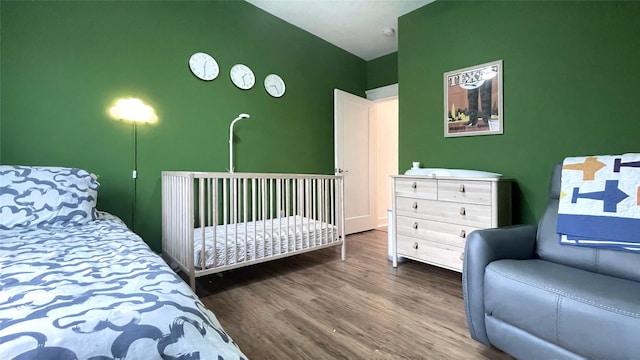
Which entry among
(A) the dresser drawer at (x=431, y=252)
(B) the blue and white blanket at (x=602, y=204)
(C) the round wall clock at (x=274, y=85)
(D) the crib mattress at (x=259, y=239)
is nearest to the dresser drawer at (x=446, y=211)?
(A) the dresser drawer at (x=431, y=252)

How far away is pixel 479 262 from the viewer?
1.34 m

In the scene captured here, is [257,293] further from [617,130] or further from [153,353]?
[617,130]

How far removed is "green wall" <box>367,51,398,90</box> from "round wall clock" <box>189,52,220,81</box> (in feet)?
7.98

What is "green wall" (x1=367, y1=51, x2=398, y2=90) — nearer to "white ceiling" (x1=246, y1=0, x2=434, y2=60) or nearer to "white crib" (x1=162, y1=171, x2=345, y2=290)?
"white ceiling" (x1=246, y1=0, x2=434, y2=60)

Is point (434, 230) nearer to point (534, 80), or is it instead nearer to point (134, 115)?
point (534, 80)

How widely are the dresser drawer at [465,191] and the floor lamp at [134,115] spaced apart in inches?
100

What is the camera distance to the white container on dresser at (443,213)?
6.70ft

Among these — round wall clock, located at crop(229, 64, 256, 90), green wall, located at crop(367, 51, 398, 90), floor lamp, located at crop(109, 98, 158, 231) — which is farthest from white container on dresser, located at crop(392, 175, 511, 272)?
floor lamp, located at crop(109, 98, 158, 231)

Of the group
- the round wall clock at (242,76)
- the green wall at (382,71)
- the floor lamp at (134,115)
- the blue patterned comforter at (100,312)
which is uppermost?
the green wall at (382,71)

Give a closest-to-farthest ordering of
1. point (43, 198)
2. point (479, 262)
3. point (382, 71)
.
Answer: point (479, 262) → point (43, 198) → point (382, 71)

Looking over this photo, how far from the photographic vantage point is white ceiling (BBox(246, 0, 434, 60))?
295 centimetres

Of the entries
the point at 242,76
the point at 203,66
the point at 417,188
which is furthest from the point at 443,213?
the point at 203,66

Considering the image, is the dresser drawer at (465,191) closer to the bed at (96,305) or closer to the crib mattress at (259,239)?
the crib mattress at (259,239)

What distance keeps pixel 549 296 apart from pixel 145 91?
9.82 feet
